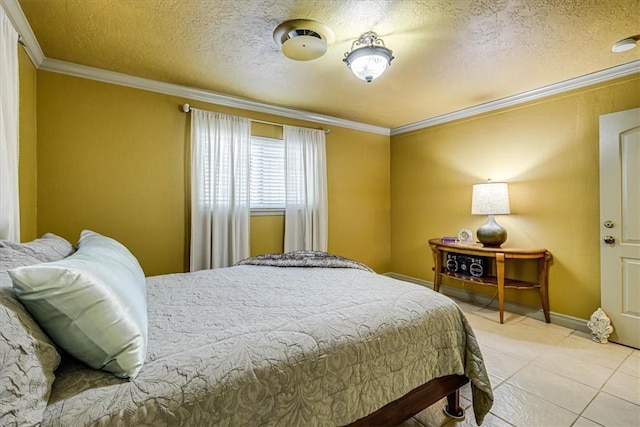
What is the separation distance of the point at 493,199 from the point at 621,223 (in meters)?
1.01

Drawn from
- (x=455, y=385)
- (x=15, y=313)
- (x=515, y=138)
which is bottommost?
(x=455, y=385)

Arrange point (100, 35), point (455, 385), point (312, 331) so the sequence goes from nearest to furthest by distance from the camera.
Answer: point (312, 331), point (455, 385), point (100, 35)

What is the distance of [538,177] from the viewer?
3225 millimetres

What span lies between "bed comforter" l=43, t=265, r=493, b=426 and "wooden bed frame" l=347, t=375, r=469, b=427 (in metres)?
0.06

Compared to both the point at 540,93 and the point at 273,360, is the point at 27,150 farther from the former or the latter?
the point at 540,93

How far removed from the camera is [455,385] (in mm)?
1672

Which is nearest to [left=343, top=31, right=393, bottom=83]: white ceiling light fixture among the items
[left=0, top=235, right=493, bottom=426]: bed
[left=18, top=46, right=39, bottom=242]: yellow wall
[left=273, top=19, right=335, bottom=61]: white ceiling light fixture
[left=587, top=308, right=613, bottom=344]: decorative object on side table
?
[left=273, top=19, right=335, bottom=61]: white ceiling light fixture

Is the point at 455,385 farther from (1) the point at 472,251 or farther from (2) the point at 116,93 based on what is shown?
(2) the point at 116,93

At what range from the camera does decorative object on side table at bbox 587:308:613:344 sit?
8.70ft

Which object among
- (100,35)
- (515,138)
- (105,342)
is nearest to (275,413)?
(105,342)

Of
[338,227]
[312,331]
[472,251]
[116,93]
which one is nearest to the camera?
[312,331]

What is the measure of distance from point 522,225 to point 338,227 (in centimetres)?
222

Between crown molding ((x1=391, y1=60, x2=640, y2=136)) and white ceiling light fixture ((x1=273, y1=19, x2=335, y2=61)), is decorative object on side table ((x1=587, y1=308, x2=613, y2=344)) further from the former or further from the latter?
white ceiling light fixture ((x1=273, y1=19, x2=335, y2=61))

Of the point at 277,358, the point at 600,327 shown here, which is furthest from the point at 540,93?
the point at 277,358
